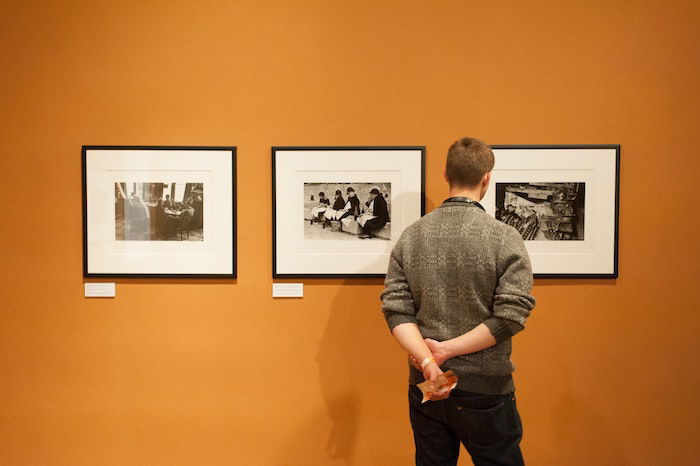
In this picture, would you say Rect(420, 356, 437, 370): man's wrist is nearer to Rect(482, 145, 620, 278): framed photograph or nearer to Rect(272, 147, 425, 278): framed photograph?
Rect(272, 147, 425, 278): framed photograph

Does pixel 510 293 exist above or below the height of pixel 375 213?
below

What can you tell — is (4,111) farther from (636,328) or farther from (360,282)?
(636,328)

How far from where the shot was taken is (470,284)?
5.12ft

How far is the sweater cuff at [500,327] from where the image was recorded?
60.2 inches

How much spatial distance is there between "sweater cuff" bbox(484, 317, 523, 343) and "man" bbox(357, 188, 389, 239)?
901 mm

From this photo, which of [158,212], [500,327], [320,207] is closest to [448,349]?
[500,327]

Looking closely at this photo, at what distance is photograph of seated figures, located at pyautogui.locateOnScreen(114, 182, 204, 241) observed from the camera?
91.5 inches

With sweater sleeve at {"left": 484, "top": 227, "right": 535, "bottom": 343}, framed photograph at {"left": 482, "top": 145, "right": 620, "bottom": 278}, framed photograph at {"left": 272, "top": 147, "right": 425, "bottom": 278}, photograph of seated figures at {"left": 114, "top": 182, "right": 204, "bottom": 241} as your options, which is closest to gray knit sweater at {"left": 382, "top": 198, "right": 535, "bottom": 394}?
sweater sleeve at {"left": 484, "top": 227, "right": 535, "bottom": 343}

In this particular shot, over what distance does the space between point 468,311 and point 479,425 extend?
39 centimetres

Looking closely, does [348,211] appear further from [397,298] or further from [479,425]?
[479,425]

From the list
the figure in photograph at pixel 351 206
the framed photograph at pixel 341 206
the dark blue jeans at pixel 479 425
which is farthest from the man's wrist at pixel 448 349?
the figure in photograph at pixel 351 206

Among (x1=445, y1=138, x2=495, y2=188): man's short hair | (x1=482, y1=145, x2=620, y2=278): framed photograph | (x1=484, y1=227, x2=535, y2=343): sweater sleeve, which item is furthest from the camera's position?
(x1=482, y1=145, x2=620, y2=278): framed photograph

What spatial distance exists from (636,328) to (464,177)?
58.2 inches

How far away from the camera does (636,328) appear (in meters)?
2.34
